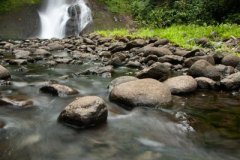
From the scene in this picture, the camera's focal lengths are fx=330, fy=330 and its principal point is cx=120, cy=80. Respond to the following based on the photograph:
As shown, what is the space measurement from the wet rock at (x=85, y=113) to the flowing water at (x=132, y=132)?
5.2 inches

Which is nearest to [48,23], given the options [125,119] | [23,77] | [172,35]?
[172,35]

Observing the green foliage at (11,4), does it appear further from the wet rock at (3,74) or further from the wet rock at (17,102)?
the wet rock at (17,102)

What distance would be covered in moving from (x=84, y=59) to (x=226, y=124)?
306 inches

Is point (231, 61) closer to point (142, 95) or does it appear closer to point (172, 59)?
point (172, 59)

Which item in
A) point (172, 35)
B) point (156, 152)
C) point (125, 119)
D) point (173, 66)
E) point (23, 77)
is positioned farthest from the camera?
point (172, 35)

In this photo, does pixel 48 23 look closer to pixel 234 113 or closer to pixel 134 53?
pixel 134 53

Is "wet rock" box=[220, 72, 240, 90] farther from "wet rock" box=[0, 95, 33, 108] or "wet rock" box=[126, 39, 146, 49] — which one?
"wet rock" box=[126, 39, 146, 49]

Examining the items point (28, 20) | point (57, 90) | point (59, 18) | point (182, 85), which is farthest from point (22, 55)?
point (59, 18)

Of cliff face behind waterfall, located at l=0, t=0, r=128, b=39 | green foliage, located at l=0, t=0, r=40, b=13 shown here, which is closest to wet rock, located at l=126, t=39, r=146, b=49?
cliff face behind waterfall, located at l=0, t=0, r=128, b=39

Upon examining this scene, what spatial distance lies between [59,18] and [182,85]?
19.6m

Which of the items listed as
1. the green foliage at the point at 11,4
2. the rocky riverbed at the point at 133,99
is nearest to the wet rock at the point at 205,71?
the rocky riverbed at the point at 133,99

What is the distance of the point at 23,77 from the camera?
29.8 feet

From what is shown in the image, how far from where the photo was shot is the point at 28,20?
2450 cm

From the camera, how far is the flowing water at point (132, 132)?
15.0ft
